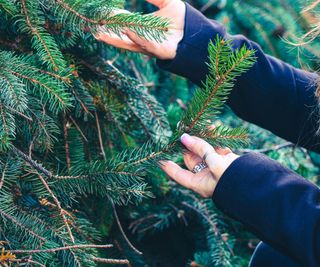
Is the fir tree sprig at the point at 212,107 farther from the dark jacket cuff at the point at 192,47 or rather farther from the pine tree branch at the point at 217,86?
the dark jacket cuff at the point at 192,47

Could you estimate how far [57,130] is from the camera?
1000 millimetres

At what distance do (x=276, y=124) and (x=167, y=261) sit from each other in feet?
1.91

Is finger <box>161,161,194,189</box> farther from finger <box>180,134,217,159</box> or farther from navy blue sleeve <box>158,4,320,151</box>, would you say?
navy blue sleeve <box>158,4,320,151</box>

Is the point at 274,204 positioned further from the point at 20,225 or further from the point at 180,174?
the point at 20,225

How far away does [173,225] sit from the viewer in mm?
1579

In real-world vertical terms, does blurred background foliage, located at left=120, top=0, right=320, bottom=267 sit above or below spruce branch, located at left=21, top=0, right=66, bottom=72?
below

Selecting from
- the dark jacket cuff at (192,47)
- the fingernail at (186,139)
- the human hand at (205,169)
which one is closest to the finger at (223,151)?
the human hand at (205,169)

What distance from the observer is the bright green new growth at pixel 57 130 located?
2.82 ft

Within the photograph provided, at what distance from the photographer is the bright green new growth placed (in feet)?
2.82

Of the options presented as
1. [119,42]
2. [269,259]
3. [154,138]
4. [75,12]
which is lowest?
[269,259]

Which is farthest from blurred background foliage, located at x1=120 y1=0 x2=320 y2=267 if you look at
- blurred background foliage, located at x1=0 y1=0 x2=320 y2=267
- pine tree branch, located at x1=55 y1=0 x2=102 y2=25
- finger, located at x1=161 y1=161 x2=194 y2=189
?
pine tree branch, located at x1=55 y1=0 x2=102 y2=25

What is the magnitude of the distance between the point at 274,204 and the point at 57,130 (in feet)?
1.68

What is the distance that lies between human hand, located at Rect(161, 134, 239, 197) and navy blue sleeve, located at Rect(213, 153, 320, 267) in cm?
2

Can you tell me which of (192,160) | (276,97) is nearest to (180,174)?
(192,160)
